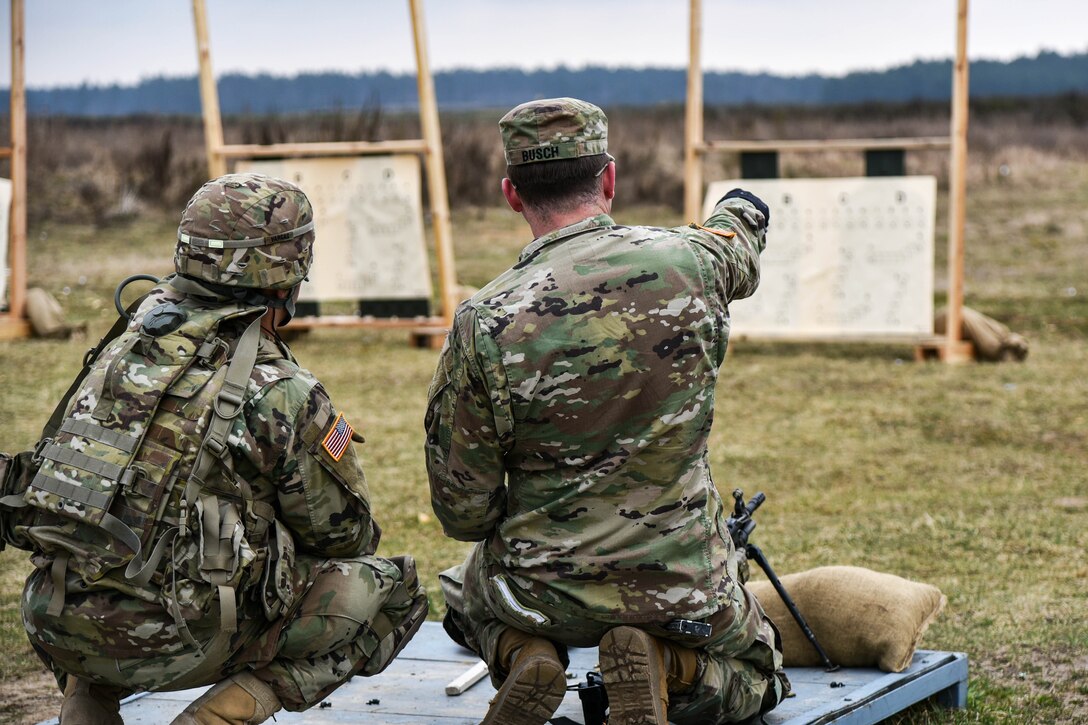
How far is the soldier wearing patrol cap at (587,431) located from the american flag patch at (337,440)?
0.20 metres

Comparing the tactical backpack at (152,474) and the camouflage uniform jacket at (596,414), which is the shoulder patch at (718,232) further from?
the tactical backpack at (152,474)

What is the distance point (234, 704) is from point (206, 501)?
1.56 ft

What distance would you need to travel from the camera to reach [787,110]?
3644 centimetres

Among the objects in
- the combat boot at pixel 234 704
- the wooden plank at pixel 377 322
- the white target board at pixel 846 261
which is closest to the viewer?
the combat boot at pixel 234 704

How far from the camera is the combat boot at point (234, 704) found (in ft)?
9.64

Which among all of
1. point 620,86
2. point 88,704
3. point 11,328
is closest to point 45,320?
point 11,328

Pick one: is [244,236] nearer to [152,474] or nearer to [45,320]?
[152,474]

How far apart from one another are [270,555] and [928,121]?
27.9 m

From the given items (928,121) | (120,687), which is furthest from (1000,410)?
(928,121)

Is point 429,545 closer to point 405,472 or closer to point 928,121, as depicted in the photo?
point 405,472

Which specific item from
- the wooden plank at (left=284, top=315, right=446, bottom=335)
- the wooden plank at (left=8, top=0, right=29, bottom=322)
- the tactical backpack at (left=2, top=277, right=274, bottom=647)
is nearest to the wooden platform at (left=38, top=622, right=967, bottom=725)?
the tactical backpack at (left=2, top=277, right=274, bottom=647)

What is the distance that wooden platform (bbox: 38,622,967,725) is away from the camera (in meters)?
3.46

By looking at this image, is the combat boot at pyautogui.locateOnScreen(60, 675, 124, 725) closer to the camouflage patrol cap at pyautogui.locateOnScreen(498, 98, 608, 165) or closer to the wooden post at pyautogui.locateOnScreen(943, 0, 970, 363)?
the camouflage patrol cap at pyautogui.locateOnScreen(498, 98, 608, 165)

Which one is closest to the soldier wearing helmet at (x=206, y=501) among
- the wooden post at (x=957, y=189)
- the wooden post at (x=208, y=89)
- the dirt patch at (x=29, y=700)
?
the dirt patch at (x=29, y=700)
